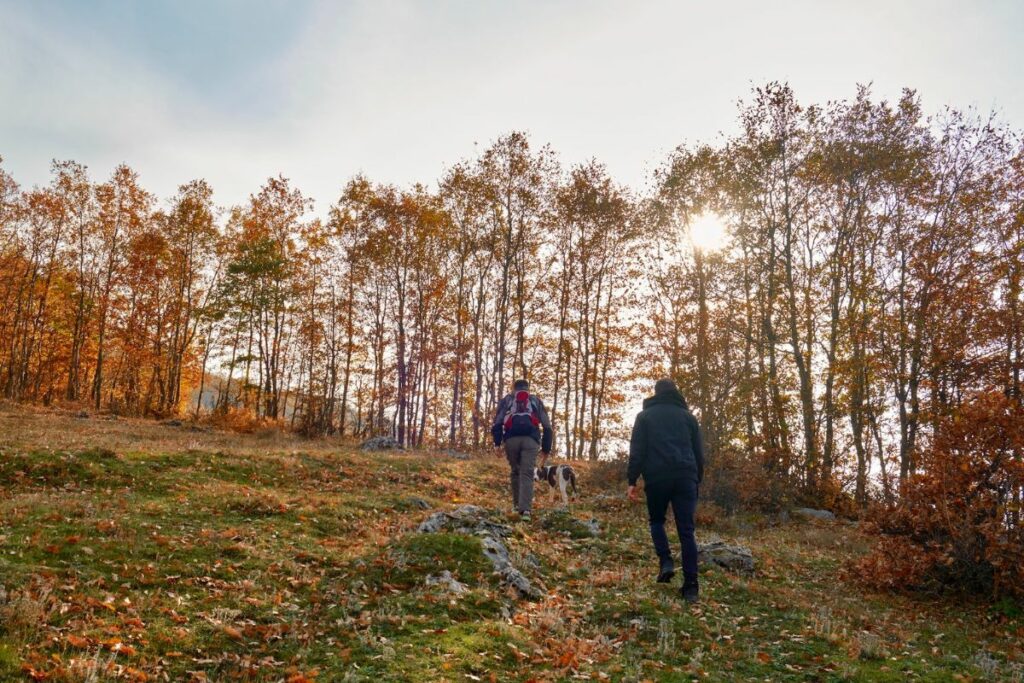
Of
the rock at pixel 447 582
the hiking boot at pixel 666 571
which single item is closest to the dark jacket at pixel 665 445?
the hiking boot at pixel 666 571

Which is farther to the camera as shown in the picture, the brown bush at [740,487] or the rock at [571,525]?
the brown bush at [740,487]

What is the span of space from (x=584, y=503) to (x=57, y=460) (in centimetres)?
1281

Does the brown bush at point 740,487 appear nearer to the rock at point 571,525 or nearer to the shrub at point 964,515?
the rock at point 571,525

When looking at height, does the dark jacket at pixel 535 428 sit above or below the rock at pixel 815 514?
above

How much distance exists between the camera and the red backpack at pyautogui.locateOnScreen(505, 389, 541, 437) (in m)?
12.1

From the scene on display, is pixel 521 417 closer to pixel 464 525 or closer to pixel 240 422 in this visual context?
pixel 464 525

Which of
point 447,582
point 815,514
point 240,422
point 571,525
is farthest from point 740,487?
point 240,422

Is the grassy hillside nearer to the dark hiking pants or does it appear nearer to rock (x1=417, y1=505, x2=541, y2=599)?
rock (x1=417, y1=505, x2=541, y2=599)

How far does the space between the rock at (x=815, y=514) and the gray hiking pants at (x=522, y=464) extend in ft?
36.6

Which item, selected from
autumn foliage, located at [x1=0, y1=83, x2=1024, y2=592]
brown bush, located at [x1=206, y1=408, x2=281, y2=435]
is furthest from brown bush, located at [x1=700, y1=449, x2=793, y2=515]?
A: brown bush, located at [x1=206, y1=408, x2=281, y2=435]

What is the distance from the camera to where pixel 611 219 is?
36500 mm

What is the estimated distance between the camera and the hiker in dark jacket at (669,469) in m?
8.41

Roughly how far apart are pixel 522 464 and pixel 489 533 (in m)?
2.65

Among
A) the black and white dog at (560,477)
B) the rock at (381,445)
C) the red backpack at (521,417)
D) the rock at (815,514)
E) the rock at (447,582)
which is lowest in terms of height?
the rock at (815,514)
